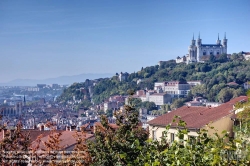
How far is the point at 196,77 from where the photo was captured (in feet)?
375

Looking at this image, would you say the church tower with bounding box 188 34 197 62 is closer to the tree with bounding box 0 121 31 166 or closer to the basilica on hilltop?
the basilica on hilltop

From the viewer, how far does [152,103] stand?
103438mm

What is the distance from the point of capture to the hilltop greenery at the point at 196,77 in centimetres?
9082

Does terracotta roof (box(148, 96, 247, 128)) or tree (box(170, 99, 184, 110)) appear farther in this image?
tree (box(170, 99, 184, 110))

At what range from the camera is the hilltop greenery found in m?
90.8

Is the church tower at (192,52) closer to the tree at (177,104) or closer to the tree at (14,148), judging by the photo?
the tree at (177,104)

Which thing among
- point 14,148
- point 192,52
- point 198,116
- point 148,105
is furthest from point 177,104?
point 14,148

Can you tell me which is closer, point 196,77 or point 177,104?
point 177,104

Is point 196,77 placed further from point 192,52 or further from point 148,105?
point 192,52

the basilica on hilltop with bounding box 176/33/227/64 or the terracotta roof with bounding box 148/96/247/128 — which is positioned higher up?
the basilica on hilltop with bounding box 176/33/227/64

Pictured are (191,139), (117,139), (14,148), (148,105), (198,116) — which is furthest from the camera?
(148,105)

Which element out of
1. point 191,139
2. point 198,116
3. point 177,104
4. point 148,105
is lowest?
point 148,105

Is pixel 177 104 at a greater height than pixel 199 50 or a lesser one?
lesser

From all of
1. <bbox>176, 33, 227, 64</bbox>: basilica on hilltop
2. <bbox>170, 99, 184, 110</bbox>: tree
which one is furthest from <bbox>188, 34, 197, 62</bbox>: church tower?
<bbox>170, 99, 184, 110</bbox>: tree
